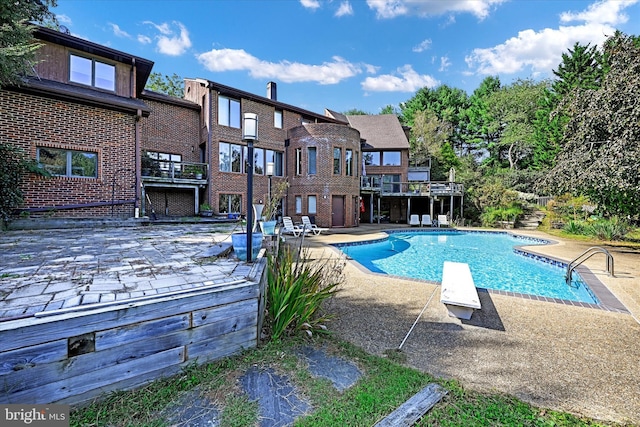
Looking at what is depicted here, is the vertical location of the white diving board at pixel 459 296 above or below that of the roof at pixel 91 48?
below

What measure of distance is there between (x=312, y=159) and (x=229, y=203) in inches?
217

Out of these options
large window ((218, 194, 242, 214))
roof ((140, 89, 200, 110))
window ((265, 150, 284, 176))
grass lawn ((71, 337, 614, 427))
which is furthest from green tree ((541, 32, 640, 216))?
roof ((140, 89, 200, 110))

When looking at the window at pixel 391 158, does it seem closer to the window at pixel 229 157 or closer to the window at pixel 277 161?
the window at pixel 277 161

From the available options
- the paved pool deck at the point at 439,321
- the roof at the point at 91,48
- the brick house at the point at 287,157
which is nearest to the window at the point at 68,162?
the roof at the point at 91,48

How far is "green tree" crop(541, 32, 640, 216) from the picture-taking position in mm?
9039

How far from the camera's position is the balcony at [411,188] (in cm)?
2056

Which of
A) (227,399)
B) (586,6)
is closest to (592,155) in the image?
(586,6)

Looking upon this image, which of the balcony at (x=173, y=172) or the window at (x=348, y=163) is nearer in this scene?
the balcony at (x=173, y=172)

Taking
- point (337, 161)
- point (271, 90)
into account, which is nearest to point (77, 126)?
point (337, 161)

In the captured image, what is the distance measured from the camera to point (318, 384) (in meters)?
2.61

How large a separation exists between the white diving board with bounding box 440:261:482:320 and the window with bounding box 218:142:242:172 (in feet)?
42.6

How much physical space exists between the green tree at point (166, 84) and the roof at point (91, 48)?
17686 millimetres

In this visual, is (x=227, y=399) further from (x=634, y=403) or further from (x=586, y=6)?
(x=586, y=6)

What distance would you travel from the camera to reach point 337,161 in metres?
17.8
